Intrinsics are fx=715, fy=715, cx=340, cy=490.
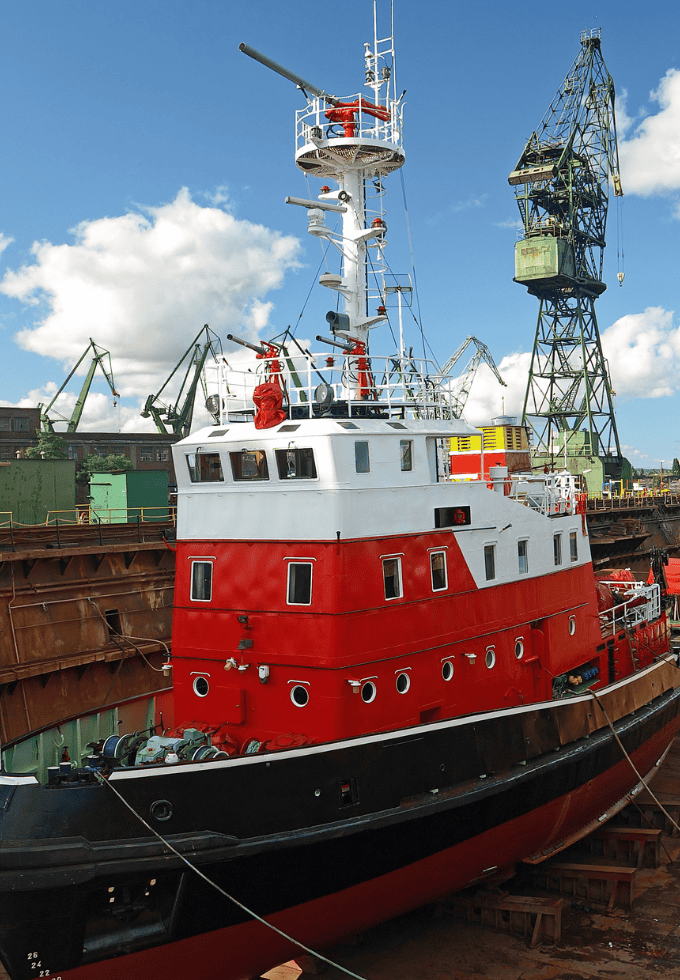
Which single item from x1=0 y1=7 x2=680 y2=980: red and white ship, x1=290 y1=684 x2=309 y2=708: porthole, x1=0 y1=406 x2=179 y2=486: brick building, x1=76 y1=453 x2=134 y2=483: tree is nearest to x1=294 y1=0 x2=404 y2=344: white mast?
x1=0 y1=7 x2=680 y2=980: red and white ship

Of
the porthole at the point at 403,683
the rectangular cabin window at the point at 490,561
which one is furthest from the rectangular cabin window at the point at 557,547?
the porthole at the point at 403,683

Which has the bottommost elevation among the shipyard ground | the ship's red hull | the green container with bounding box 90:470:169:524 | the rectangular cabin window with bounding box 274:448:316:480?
the shipyard ground

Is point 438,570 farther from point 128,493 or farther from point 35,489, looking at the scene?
point 128,493

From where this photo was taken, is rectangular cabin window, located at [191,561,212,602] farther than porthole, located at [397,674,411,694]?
Yes

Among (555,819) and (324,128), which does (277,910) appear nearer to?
(555,819)

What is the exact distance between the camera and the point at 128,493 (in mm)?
28531

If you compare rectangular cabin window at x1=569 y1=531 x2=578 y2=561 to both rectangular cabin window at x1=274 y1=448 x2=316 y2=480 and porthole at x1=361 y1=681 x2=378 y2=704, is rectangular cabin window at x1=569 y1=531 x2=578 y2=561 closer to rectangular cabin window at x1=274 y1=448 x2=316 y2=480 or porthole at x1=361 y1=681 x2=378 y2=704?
porthole at x1=361 y1=681 x2=378 y2=704

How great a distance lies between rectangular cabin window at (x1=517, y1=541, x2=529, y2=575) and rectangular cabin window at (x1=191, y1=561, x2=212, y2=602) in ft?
18.6

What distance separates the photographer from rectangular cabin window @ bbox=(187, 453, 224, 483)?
1151 cm

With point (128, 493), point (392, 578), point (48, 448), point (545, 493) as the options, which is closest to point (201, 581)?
point (392, 578)

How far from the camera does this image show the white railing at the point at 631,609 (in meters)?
17.5

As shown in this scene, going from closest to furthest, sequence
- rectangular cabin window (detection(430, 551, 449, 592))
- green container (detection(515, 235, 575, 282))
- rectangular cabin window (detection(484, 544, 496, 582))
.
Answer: rectangular cabin window (detection(430, 551, 449, 592)), rectangular cabin window (detection(484, 544, 496, 582)), green container (detection(515, 235, 575, 282))

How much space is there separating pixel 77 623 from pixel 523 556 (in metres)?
11.8

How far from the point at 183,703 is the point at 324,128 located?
10.4 m
